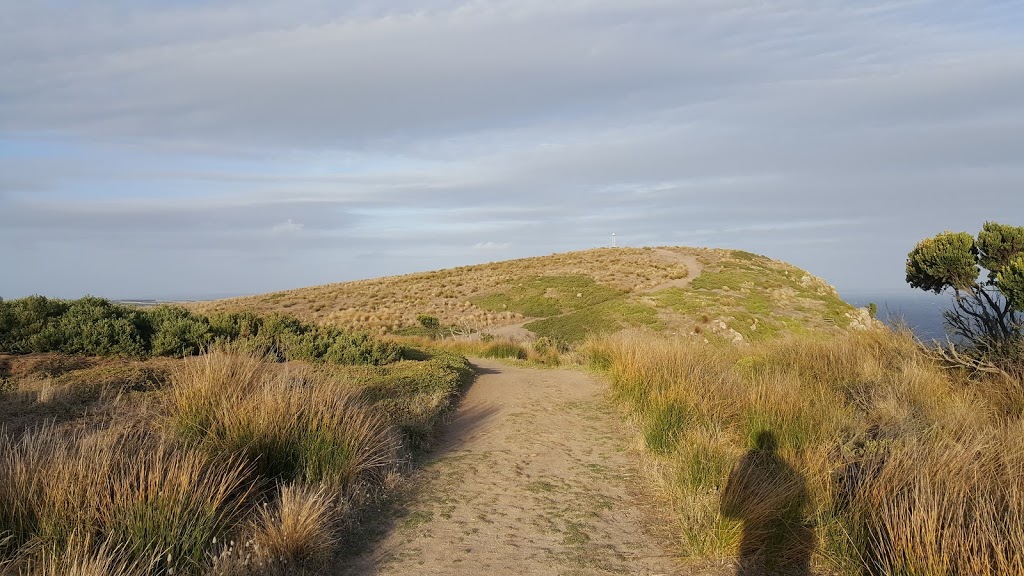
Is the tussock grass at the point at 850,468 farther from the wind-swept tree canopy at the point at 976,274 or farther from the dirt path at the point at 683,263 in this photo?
the dirt path at the point at 683,263

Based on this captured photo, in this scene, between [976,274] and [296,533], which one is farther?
[976,274]

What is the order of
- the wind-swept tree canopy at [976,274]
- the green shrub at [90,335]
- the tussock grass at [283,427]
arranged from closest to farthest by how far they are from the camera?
the tussock grass at [283,427], the wind-swept tree canopy at [976,274], the green shrub at [90,335]

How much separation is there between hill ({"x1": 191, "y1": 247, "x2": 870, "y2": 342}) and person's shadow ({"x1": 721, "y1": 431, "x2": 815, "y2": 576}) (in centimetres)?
2208

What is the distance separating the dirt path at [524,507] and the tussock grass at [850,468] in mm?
479

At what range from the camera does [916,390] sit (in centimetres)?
852

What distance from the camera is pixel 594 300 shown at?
4209 cm

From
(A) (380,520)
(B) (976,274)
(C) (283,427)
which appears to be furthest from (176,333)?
(B) (976,274)

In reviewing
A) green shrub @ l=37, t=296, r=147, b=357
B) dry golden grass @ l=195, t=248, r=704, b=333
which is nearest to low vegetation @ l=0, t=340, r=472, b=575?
green shrub @ l=37, t=296, r=147, b=357

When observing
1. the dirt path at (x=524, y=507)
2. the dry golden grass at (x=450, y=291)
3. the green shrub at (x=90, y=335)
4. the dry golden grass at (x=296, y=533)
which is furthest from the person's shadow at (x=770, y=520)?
the dry golden grass at (x=450, y=291)

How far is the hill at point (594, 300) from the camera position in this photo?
33.3 metres

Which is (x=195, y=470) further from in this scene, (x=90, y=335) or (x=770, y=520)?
(x=90, y=335)

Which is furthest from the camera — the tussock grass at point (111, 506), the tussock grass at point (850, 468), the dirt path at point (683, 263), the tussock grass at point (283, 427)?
the dirt path at point (683, 263)

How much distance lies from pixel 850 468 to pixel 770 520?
4.30 ft

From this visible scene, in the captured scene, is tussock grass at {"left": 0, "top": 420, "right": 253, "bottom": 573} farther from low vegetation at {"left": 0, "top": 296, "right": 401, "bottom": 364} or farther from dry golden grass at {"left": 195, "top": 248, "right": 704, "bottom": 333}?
dry golden grass at {"left": 195, "top": 248, "right": 704, "bottom": 333}
